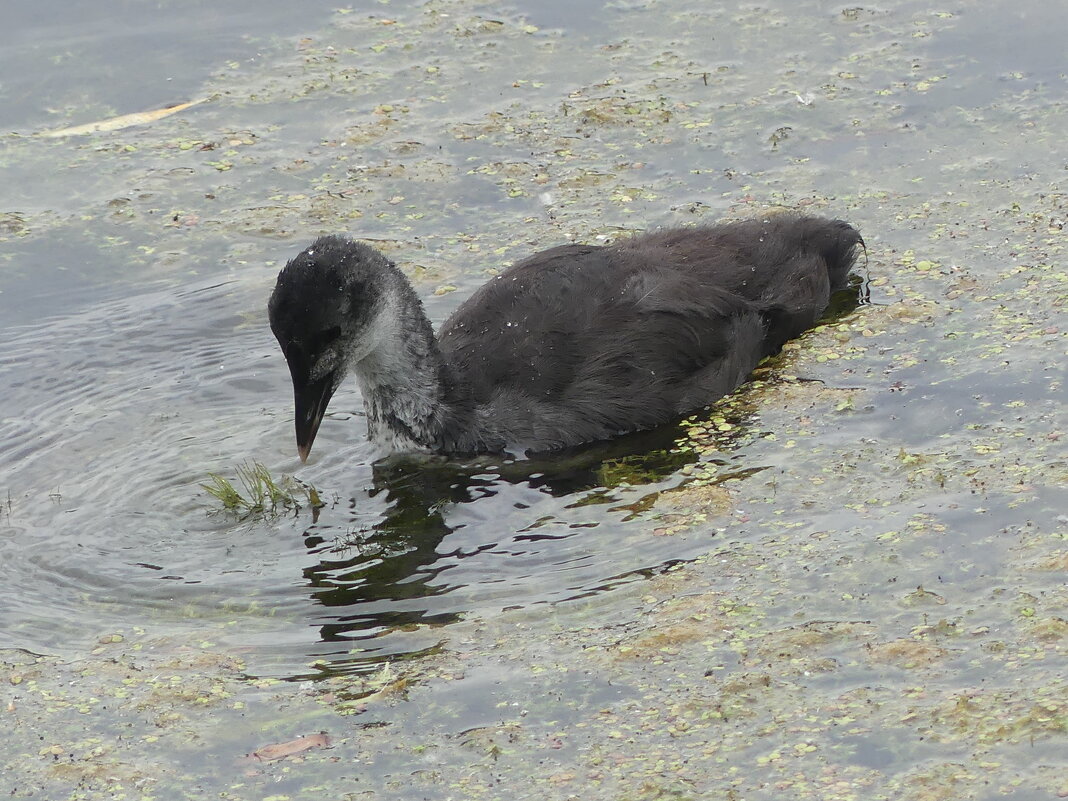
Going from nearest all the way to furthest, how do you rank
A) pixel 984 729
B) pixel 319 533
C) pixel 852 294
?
pixel 984 729 < pixel 319 533 < pixel 852 294

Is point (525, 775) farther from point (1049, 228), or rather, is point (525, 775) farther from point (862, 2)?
point (862, 2)

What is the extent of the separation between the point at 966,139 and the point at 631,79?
2.29m

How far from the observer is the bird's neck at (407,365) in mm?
7711

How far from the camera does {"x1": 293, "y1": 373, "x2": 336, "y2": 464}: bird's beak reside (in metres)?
7.36

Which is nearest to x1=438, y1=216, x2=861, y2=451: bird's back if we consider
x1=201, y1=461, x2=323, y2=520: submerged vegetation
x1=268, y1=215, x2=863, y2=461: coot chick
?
x1=268, y1=215, x2=863, y2=461: coot chick

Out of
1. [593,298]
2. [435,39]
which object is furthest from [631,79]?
[593,298]

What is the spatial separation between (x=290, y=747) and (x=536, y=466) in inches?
96.8

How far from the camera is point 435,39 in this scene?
38.5 feet

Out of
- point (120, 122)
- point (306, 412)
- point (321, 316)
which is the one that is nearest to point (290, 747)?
point (306, 412)

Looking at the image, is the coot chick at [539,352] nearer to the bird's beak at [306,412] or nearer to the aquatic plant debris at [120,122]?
→ the bird's beak at [306,412]

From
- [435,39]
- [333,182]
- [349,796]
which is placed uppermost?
[435,39]

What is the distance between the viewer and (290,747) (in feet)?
17.9

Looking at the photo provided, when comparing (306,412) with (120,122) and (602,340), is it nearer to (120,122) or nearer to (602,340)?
(602,340)

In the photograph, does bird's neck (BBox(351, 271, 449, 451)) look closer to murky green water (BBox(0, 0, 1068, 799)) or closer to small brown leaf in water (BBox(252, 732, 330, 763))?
murky green water (BBox(0, 0, 1068, 799))
